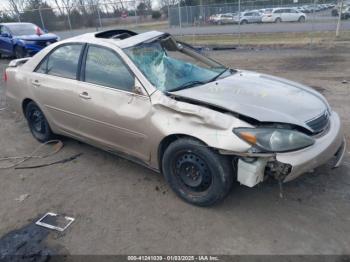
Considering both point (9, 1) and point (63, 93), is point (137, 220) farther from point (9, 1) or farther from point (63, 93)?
point (9, 1)

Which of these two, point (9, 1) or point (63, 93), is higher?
point (9, 1)

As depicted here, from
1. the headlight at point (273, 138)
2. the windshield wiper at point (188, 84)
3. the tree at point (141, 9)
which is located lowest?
the headlight at point (273, 138)

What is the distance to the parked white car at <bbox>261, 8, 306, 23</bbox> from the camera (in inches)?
818

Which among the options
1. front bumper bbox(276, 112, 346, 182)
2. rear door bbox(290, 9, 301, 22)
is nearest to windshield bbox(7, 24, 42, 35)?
front bumper bbox(276, 112, 346, 182)

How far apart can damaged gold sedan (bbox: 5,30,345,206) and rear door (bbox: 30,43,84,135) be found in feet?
0.05

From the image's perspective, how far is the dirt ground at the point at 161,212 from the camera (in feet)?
8.95

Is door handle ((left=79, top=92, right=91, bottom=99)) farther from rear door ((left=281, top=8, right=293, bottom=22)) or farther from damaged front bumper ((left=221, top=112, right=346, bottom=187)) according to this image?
rear door ((left=281, top=8, right=293, bottom=22))

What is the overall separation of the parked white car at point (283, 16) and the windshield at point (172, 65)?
19.0 metres

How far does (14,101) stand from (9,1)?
36682 mm

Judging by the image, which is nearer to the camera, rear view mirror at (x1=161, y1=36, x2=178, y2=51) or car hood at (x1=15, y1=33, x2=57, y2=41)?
rear view mirror at (x1=161, y1=36, x2=178, y2=51)

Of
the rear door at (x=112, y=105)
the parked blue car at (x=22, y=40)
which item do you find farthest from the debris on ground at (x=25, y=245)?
the parked blue car at (x=22, y=40)

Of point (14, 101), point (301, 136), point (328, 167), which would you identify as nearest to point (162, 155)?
point (301, 136)

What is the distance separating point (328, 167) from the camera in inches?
146

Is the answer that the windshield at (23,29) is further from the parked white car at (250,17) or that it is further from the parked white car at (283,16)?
the parked white car at (283,16)
